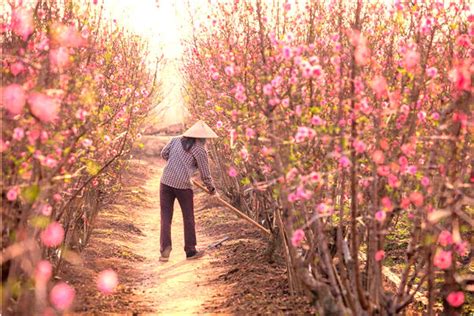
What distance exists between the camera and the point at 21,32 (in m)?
5.57

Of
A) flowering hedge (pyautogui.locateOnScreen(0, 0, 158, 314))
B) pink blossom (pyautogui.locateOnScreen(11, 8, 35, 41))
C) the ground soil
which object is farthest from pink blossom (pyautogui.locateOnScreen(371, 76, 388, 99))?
pink blossom (pyautogui.locateOnScreen(11, 8, 35, 41))

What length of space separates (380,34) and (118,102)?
3671mm

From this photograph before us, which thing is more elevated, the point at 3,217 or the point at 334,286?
the point at 3,217

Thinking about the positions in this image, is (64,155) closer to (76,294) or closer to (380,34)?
(76,294)

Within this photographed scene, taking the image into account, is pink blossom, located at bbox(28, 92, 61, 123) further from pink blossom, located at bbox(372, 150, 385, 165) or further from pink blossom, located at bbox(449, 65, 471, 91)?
pink blossom, located at bbox(449, 65, 471, 91)

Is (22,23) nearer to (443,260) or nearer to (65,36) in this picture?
(65,36)

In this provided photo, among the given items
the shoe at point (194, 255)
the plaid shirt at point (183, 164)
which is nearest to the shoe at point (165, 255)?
the shoe at point (194, 255)

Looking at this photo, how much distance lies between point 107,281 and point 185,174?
2207mm

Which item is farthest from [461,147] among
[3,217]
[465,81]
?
[3,217]

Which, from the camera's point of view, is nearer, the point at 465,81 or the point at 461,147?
the point at 465,81

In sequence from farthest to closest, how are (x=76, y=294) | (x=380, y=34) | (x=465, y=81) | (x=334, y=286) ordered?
1. (x=380, y=34)
2. (x=76, y=294)
3. (x=334, y=286)
4. (x=465, y=81)

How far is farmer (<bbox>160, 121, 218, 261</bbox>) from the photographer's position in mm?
10141

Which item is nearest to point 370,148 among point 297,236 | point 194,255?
point 297,236

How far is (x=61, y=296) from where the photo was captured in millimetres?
6754
